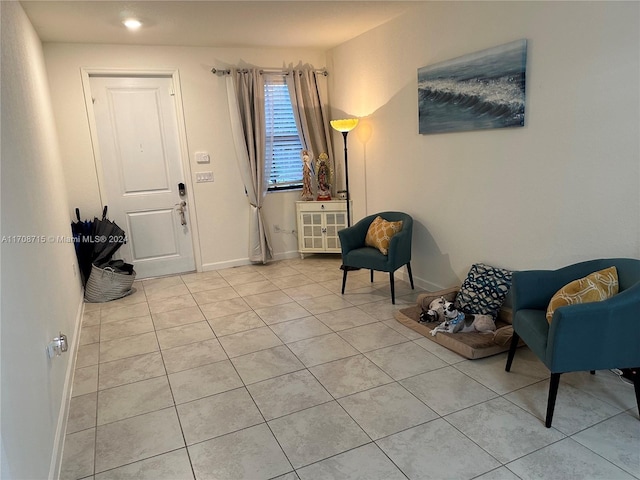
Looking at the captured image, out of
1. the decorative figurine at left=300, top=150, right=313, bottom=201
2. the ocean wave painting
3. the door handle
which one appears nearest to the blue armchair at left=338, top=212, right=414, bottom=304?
the ocean wave painting

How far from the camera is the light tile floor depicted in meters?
1.89

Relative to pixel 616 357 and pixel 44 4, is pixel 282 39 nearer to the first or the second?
pixel 44 4

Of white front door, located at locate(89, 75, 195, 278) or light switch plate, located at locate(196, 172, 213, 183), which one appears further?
light switch plate, located at locate(196, 172, 213, 183)

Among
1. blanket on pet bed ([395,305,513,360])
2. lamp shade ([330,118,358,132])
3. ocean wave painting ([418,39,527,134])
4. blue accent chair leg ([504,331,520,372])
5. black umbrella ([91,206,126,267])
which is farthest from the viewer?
lamp shade ([330,118,358,132])

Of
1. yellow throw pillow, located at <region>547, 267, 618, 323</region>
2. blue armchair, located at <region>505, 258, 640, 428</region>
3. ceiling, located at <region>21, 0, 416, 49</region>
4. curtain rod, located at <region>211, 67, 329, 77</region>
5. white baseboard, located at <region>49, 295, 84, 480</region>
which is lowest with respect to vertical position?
white baseboard, located at <region>49, 295, 84, 480</region>

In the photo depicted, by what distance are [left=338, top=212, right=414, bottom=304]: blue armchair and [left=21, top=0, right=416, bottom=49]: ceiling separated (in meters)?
1.81

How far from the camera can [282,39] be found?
4543mm

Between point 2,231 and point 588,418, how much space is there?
273cm

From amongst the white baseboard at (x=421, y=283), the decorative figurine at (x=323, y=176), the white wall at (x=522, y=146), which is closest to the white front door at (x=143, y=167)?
the decorative figurine at (x=323, y=176)

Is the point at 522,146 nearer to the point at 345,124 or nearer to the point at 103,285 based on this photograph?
the point at 345,124

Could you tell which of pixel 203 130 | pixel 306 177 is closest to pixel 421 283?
pixel 306 177

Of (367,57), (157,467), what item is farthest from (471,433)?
(367,57)

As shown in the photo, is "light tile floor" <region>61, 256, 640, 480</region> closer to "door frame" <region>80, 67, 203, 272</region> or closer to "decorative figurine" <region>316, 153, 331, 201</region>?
"door frame" <region>80, 67, 203, 272</region>

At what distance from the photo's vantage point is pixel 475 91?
318 cm
